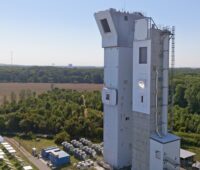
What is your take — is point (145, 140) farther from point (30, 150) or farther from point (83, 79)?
point (83, 79)

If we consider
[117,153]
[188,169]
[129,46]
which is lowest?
[188,169]

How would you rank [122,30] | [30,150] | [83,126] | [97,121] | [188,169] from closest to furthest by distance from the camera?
[122,30] < [188,169] < [30,150] < [83,126] < [97,121]

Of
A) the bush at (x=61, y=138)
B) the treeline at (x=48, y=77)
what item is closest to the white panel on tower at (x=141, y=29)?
the bush at (x=61, y=138)

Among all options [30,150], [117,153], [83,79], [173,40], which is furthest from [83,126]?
[83,79]

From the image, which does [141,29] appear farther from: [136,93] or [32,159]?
[32,159]

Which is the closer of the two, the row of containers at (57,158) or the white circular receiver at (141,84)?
the white circular receiver at (141,84)

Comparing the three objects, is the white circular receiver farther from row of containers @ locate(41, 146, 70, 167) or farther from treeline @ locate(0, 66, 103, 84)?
treeline @ locate(0, 66, 103, 84)

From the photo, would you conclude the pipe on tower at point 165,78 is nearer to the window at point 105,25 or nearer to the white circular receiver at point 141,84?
the white circular receiver at point 141,84
